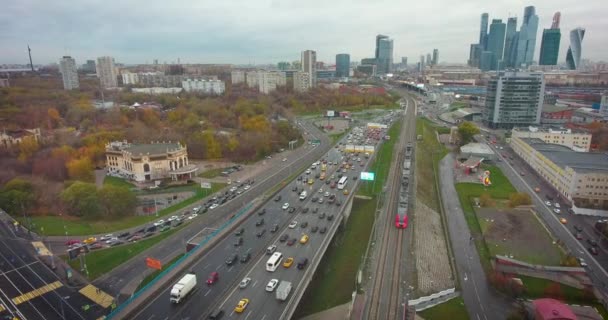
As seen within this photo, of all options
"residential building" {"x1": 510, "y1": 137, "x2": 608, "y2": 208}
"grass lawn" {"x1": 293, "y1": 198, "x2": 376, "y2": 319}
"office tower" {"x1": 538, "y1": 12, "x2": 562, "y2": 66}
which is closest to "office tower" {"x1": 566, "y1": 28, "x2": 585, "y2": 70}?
"office tower" {"x1": 538, "y1": 12, "x2": 562, "y2": 66}

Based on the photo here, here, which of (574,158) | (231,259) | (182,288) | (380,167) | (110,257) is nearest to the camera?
(182,288)

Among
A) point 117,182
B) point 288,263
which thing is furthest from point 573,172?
point 117,182

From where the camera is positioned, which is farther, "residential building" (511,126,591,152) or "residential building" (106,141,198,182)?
"residential building" (511,126,591,152)

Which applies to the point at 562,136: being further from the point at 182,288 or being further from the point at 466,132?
the point at 182,288

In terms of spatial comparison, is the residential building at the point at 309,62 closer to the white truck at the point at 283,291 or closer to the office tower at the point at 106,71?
the office tower at the point at 106,71

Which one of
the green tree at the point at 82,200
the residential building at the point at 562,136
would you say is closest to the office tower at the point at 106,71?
the green tree at the point at 82,200

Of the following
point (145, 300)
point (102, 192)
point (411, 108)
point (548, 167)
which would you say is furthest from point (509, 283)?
point (411, 108)

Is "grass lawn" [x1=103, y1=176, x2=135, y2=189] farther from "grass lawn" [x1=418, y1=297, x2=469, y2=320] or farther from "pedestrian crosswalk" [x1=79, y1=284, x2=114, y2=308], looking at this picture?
"grass lawn" [x1=418, y1=297, x2=469, y2=320]
